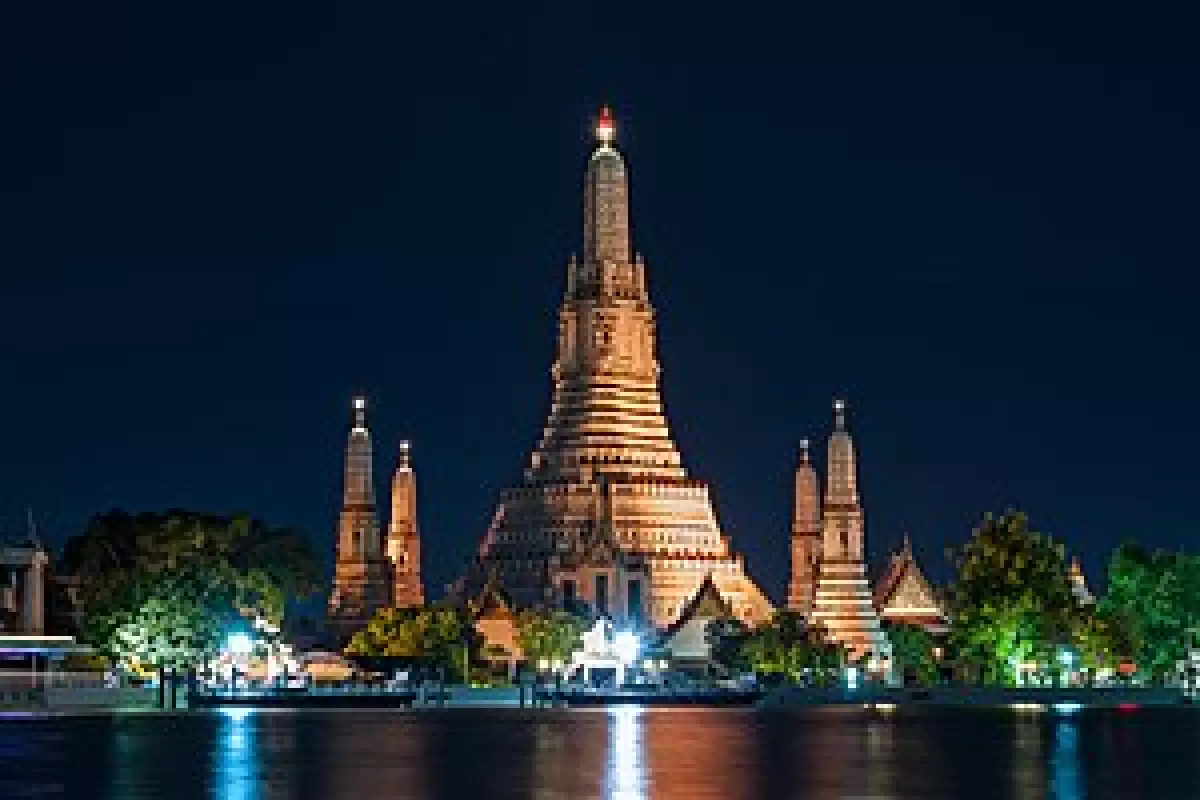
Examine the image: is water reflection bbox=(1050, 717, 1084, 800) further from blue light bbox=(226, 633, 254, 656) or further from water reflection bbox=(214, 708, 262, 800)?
blue light bbox=(226, 633, 254, 656)

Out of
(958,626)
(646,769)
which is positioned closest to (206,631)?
(958,626)

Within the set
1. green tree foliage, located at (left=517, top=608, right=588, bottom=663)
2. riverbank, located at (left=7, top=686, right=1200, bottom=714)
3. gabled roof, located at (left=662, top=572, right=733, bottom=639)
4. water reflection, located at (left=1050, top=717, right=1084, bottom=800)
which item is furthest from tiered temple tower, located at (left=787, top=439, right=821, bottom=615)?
water reflection, located at (left=1050, top=717, right=1084, bottom=800)

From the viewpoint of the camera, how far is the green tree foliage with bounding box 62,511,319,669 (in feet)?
324

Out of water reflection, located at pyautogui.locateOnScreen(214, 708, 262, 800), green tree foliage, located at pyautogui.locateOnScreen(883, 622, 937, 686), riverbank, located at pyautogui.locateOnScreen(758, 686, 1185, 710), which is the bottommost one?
riverbank, located at pyautogui.locateOnScreen(758, 686, 1185, 710)

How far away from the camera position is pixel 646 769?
55.7 meters

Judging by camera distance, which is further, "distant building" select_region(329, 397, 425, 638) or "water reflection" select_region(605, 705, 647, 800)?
"distant building" select_region(329, 397, 425, 638)

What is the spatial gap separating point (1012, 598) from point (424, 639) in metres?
32.1

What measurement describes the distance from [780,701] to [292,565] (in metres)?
26.3

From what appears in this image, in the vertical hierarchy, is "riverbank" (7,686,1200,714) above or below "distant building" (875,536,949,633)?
Result: below

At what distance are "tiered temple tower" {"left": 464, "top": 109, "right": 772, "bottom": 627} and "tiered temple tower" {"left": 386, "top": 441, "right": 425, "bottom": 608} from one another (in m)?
4.31

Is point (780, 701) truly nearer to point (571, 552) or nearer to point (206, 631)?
point (571, 552)

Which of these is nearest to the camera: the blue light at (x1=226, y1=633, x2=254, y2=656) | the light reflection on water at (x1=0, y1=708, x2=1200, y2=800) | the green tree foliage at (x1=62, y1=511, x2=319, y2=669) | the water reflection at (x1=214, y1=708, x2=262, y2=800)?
the water reflection at (x1=214, y1=708, x2=262, y2=800)

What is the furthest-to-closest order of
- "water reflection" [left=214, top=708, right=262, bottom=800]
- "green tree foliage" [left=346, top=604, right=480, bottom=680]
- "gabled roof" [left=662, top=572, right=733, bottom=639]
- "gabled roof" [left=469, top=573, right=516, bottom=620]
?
"gabled roof" [left=662, top=572, right=733, bottom=639] → "gabled roof" [left=469, top=573, right=516, bottom=620] → "green tree foliage" [left=346, top=604, right=480, bottom=680] → "water reflection" [left=214, top=708, right=262, bottom=800]

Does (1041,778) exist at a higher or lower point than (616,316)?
lower
